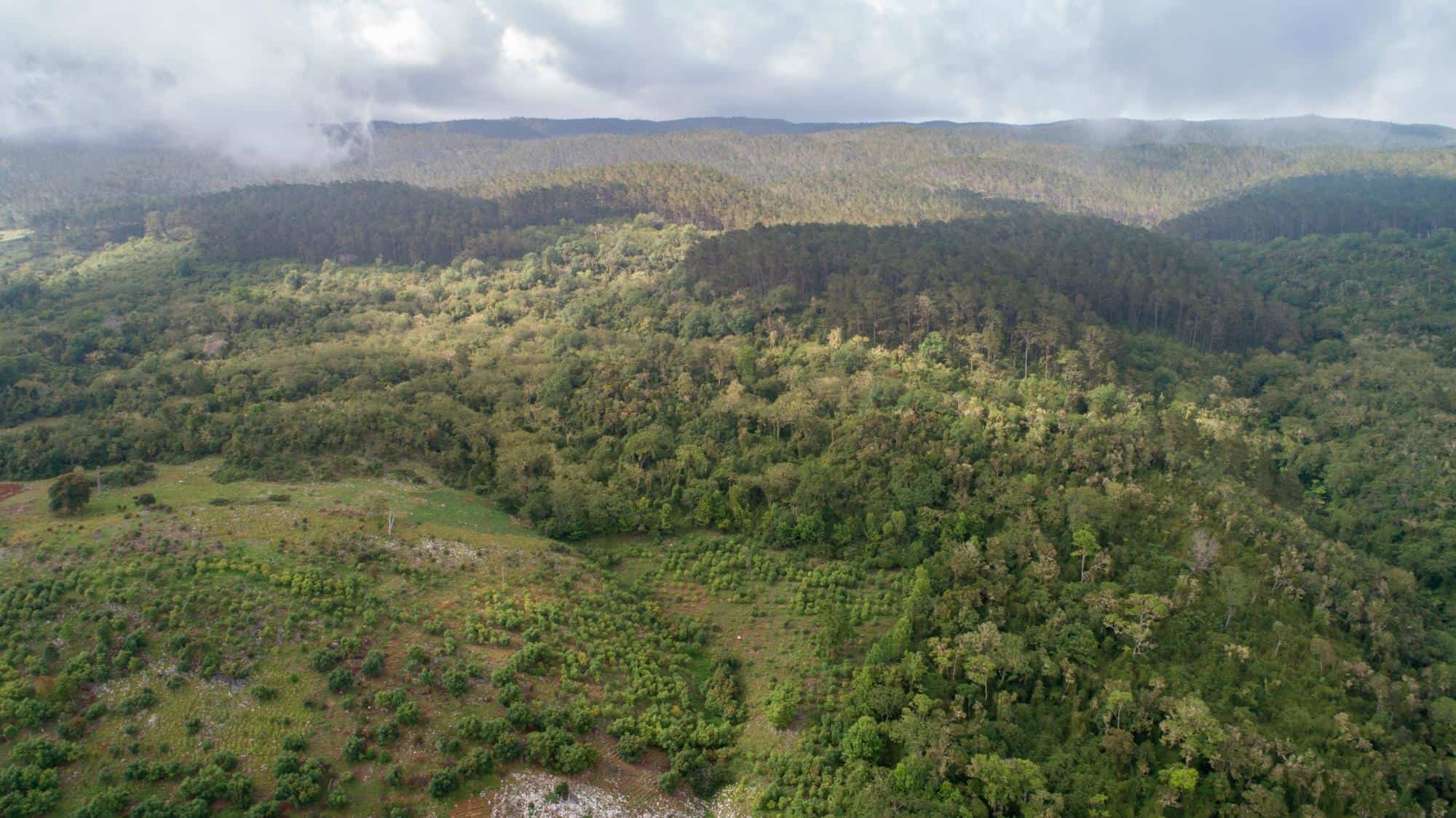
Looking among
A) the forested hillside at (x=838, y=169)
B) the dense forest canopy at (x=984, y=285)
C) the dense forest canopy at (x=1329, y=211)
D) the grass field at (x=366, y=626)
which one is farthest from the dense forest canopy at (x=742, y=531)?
the forested hillside at (x=838, y=169)

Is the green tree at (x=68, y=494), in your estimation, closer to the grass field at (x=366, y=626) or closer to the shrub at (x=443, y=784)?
the grass field at (x=366, y=626)

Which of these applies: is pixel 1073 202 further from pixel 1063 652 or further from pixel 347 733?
pixel 347 733

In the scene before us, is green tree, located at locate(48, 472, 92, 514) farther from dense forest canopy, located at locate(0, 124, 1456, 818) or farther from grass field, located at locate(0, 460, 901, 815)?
grass field, located at locate(0, 460, 901, 815)

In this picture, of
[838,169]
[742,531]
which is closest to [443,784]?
[742,531]

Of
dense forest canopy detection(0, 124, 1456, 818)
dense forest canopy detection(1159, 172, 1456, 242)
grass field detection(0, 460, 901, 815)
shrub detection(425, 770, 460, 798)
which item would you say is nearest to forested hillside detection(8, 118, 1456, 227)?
dense forest canopy detection(1159, 172, 1456, 242)

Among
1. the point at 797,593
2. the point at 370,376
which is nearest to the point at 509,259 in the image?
the point at 370,376

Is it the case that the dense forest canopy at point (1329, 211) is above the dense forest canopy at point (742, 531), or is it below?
above

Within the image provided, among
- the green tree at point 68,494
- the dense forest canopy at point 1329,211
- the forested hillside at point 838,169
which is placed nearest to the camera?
the green tree at point 68,494

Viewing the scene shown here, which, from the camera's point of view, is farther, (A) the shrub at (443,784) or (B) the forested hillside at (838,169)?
(B) the forested hillside at (838,169)

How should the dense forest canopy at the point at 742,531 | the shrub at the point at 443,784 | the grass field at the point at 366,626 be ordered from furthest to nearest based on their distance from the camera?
the dense forest canopy at the point at 742,531, the grass field at the point at 366,626, the shrub at the point at 443,784

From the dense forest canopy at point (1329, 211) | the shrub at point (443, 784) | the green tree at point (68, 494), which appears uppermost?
the dense forest canopy at point (1329, 211)
